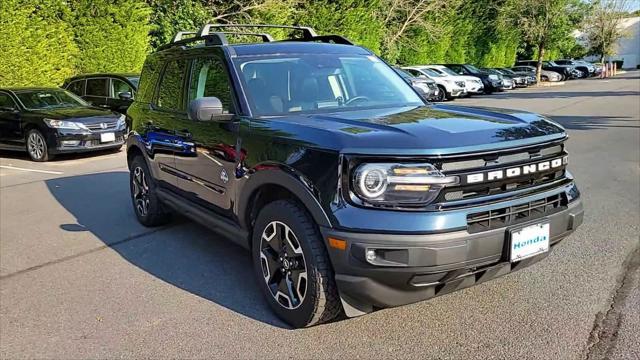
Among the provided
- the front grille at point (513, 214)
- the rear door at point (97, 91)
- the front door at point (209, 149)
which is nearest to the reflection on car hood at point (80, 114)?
the rear door at point (97, 91)

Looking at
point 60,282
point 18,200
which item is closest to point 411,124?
point 60,282

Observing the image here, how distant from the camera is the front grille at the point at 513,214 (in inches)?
119

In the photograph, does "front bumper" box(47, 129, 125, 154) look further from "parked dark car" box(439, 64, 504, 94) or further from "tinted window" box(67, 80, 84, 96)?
"parked dark car" box(439, 64, 504, 94)

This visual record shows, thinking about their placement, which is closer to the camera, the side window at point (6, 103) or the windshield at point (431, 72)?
the side window at point (6, 103)

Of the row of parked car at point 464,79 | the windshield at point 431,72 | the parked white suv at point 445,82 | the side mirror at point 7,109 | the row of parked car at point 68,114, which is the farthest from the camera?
the windshield at point 431,72

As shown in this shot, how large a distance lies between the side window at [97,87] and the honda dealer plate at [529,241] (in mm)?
12312

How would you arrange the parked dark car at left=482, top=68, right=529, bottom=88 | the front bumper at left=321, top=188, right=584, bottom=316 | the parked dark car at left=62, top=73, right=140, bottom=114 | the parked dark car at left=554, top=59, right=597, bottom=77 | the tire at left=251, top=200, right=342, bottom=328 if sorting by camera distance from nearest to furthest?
the front bumper at left=321, top=188, right=584, bottom=316
the tire at left=251, top=200, right=342, bottom=328
the parked dark car at left=62, top=73, right=140, bottom=114
the parked dark car at left=482, top=68, right=529, bottom=88
the parked dark car at left=554, top=59, right=597, bottom=77

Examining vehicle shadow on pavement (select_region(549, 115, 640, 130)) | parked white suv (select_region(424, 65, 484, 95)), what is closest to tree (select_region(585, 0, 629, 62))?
parked white suv (select_region(424, 65, 484, 95))

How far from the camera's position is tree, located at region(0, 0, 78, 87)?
14.6 metres

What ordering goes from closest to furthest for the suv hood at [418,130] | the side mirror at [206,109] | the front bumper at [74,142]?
the suv hood at [418,130]
the side mirror at [206,109]
the front bumper at [74,142]

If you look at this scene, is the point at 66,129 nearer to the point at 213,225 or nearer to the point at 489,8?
the point at 213,225

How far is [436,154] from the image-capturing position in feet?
9.62

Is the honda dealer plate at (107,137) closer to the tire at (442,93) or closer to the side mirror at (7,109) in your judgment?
the side mirror at (7,109)

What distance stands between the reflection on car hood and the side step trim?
6602mm
